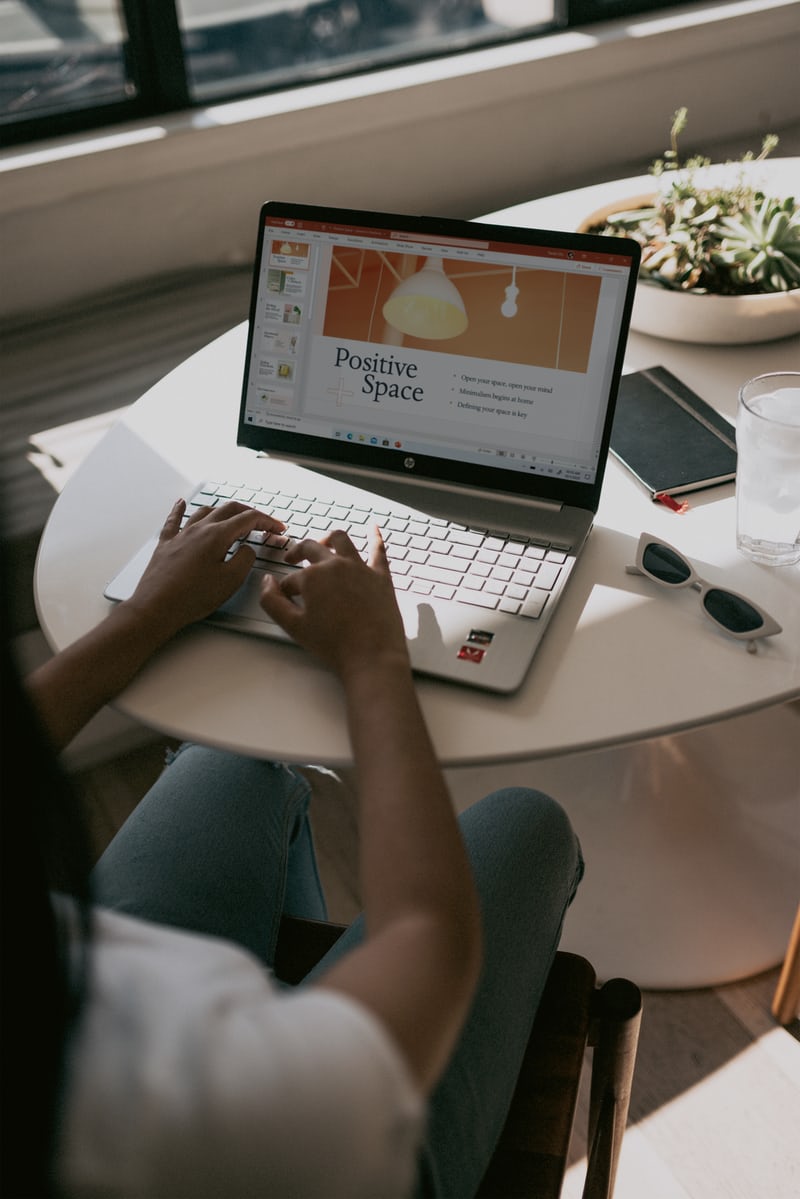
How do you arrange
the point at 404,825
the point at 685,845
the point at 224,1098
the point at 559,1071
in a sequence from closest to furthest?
1. the point at 224,1098
2. the point at 404,825
3. the point at 559,1071
4. the point at 685,845

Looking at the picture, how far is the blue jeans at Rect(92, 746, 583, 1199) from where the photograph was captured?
0.75m

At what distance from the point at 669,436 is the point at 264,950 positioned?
26.7 inches

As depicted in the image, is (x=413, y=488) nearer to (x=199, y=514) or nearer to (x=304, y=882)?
(x=199, y=514)

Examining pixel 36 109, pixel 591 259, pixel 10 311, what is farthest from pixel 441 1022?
pixel 36 109

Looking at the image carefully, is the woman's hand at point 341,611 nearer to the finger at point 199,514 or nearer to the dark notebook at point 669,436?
the finger at point 199,514

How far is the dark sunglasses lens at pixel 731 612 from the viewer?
0.90m

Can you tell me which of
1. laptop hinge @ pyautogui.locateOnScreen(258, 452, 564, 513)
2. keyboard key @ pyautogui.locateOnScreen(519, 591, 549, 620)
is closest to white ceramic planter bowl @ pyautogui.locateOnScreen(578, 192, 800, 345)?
laptop hinge @ pyautogui.locateOnScreen(258, 452, 564, 513)

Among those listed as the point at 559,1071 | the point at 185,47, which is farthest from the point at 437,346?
the point at 185,47

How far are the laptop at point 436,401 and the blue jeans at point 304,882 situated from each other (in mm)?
168

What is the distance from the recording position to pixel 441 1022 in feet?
1.90

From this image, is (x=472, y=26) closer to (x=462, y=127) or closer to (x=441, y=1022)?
(x=462, y=127)

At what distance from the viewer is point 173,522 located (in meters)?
1.01

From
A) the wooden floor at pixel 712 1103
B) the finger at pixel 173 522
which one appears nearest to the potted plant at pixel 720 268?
the finger at pixel 173 522

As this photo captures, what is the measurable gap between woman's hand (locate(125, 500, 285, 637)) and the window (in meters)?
1.37
